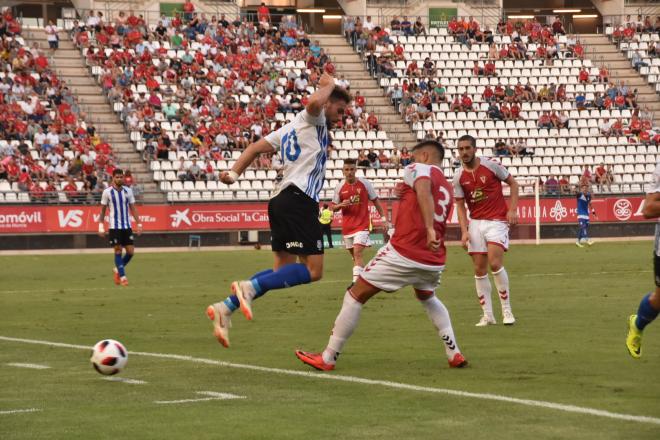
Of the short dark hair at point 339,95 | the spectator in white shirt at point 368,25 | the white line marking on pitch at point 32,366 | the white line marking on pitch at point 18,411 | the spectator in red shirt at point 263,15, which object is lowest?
the white line marking on pitch at point 32,366

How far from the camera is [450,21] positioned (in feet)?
209

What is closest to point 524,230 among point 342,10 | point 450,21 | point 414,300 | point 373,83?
point 373,83

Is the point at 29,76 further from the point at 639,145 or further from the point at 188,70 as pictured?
the point at 639,145

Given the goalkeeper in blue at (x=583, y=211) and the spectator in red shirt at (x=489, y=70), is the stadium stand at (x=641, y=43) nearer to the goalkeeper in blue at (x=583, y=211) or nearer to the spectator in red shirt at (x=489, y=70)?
the spectator in red shirt at (x=489, y=70)

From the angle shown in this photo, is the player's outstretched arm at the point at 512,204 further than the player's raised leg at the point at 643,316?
Yes

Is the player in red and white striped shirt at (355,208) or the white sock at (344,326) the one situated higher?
the white sock at (344,326)

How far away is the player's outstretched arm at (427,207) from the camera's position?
37.1 feet

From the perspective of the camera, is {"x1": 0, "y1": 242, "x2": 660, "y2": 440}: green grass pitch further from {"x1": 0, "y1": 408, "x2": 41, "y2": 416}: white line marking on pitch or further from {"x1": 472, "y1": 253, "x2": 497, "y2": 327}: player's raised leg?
{"x1": 472, "y1": 253, "x2": 497, "y2": 327}: player's raised leg

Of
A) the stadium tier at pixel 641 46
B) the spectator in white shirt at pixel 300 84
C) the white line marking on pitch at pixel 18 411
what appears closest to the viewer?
the white line marking on pitch at pixel 18 411

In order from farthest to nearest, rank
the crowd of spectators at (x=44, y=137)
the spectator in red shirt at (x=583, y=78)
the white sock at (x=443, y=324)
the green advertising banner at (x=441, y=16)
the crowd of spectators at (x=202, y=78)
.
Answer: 1. the green advertising banner at (x=441, y=16)
2. the spectator in red shirt at (x=583, y=78)
3. the crowd of spectators at (x=202, y=78)
4. the crowd of spectators at (x=44, y=137)
5. the white sock at (x=443, y=324)

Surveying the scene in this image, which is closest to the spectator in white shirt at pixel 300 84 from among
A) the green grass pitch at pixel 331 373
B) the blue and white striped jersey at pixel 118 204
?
the blue and white striped jersey at pixel 118 204

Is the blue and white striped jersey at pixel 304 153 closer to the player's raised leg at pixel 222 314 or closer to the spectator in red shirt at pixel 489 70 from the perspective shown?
the player's raised leg at pixel 222 314

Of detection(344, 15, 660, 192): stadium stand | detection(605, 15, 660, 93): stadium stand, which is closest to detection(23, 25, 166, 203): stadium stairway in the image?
detection(344, 15, 660, 192): stadium stand

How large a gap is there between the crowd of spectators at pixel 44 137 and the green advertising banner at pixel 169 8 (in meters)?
9.14
